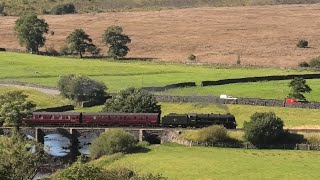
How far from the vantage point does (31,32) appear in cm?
16100

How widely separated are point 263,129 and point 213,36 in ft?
331

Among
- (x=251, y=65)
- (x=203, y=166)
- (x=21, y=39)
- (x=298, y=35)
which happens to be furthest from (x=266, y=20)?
(x=203, y=166)

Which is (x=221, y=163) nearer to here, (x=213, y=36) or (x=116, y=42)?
(x=116, y=42)

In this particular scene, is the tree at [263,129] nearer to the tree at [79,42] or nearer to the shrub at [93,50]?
the tree at [79,42]

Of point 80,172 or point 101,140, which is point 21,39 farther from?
point 80,172

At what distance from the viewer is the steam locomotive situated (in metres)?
81.9

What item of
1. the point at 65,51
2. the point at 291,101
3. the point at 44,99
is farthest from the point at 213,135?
the point at 65,51

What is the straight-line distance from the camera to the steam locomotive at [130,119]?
81.9 meters

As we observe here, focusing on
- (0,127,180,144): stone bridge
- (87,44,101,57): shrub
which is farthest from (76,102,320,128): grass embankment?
(87,44,101,57): shrub

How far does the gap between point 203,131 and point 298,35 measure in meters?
101

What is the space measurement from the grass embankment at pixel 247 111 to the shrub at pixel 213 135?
10242 mm

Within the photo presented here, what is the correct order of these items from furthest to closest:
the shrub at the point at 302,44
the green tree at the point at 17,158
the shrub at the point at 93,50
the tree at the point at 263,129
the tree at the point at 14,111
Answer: the shrub at the point at 302,44 → the shrub at the point at 93,50 → the tree at the point at 14,111 → the tree at the point at 263,129 → the green tree at the point at 17,158

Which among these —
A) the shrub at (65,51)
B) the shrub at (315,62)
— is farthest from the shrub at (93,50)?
the shrub at (315,62)

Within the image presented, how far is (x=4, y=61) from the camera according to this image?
146 metres
